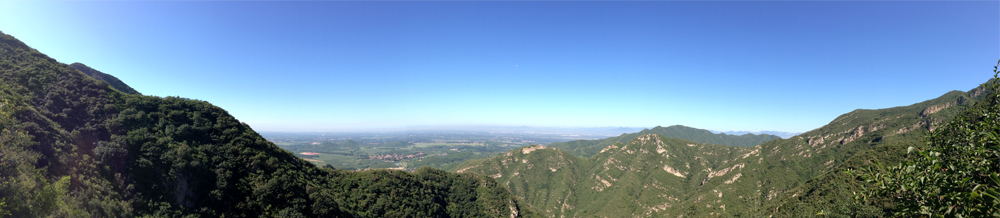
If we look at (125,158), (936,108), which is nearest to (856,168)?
(936,108)

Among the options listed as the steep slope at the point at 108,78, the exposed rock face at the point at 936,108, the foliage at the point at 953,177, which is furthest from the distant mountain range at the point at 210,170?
the steep slope at the point at 108,78

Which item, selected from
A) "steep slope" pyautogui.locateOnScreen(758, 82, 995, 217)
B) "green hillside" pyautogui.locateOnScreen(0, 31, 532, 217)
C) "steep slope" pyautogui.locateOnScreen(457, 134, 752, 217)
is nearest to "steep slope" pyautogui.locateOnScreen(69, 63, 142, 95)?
"green hillside" pyautogui.locateOnScreen(0, 31, 532, 217)

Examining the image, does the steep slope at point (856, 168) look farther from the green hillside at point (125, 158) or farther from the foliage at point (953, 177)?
the green hillside at point (125, 158)

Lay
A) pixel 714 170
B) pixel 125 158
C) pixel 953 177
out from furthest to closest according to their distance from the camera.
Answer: pixel 714 170
pixel 125 158
pixel 953 177

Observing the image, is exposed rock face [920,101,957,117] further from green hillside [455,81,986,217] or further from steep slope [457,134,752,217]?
steep slope [457,134,752,217]

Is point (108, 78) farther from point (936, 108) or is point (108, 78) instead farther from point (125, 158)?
point (936, 108)

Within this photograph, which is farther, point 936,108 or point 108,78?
point 936,108
